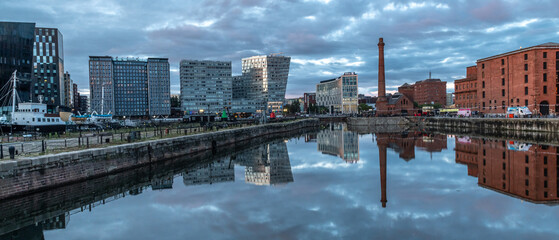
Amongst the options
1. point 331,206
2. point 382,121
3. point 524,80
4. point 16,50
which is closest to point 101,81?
point 16,50

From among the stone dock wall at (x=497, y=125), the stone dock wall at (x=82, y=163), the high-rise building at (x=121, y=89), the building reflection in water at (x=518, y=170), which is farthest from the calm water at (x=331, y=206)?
the high-rise building at (x=121, y=89)

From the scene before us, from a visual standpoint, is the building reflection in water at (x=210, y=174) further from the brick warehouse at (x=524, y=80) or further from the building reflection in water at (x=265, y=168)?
the brick warehouse at (x=524, y=80)

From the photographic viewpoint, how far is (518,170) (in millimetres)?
23156

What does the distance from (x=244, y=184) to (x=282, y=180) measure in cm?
282

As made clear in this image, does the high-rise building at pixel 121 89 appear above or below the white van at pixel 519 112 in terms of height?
above

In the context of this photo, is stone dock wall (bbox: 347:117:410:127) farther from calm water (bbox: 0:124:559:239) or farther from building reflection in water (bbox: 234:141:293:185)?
calm water (bbox: 0:124:559:239)

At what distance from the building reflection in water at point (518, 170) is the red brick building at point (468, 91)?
60.9 metres

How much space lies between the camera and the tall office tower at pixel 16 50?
63125 millimetres

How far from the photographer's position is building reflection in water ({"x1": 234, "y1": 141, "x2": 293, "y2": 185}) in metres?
23.3

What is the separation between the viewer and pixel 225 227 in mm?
13266

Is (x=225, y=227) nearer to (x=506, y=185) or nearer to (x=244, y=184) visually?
(x=244, y=184)

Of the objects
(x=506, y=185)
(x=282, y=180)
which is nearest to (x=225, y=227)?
(x=282, y=180)

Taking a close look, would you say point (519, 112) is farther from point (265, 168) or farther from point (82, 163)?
point (82, 163)

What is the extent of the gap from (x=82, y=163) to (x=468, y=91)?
97.1 metres
